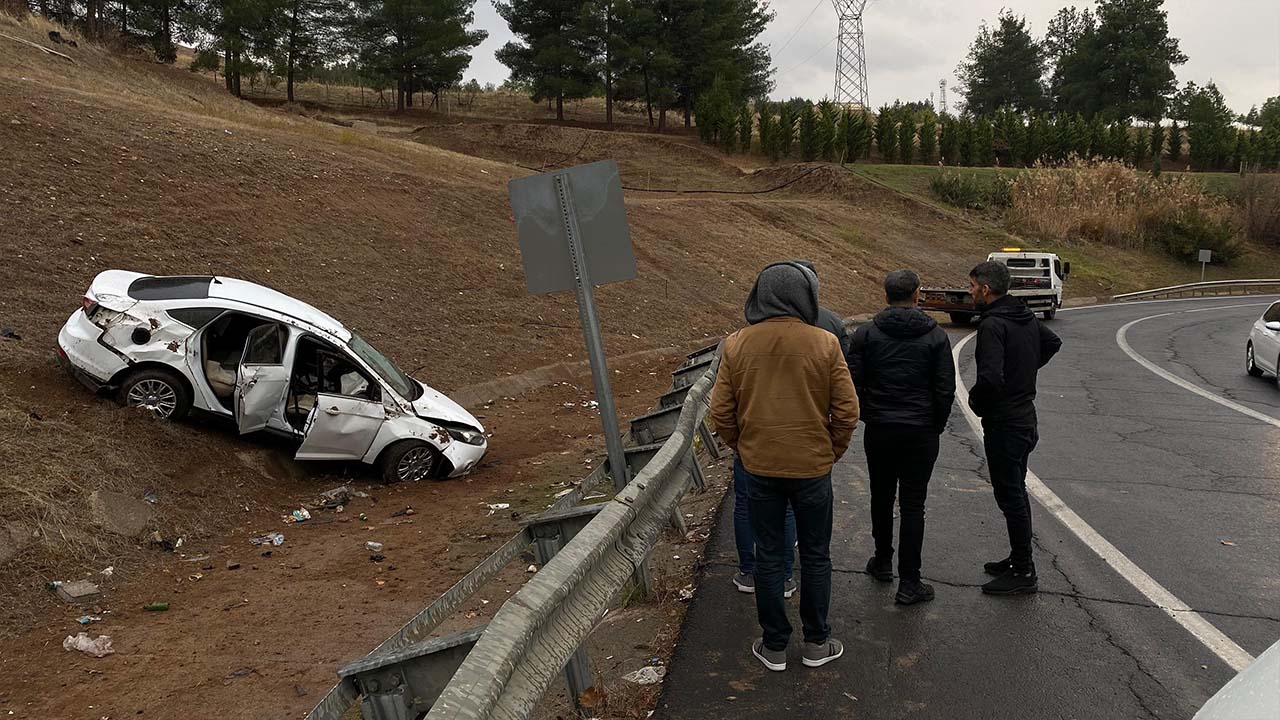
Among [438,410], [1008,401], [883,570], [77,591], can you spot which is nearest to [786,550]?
[883,570]

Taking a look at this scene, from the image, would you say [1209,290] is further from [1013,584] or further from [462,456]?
[1013,584]

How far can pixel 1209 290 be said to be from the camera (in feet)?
156

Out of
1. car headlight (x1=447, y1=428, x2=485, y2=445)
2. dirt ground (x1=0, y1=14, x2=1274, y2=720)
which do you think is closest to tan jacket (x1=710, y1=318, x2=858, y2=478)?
dirt ground (x1=0, y1=14, x2=1274, y2=720)

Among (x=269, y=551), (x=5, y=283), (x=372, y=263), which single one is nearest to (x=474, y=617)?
(x=269, y=551)

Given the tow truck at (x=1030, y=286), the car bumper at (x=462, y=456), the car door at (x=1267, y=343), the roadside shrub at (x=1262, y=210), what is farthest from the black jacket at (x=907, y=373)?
the roadside shrub at (x=1262, y=210)

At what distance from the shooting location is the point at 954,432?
37.2 feet

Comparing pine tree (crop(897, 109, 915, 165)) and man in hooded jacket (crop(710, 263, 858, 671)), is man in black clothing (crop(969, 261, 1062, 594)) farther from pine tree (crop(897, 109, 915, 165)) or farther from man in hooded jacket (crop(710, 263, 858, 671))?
pine tree (crop(897, 109, 915, 165))

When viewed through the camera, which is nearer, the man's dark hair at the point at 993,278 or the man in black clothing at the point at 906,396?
the man in black clothing at the point at 906,396

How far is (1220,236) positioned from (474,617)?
54821mm

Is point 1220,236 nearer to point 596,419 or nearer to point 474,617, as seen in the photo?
point 596,419

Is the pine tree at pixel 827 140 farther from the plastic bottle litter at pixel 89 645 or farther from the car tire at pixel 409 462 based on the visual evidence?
the plastic bottle litter at pixel 89 645

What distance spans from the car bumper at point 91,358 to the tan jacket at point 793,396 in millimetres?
7529

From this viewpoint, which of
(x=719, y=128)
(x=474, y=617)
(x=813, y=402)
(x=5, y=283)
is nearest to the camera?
(x=813, y=402)

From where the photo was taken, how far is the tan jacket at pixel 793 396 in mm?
4820
